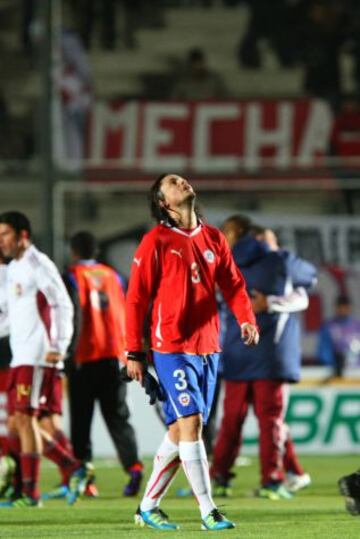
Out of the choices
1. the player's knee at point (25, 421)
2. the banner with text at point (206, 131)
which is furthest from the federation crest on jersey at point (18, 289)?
the banner with text at point (206, 131)

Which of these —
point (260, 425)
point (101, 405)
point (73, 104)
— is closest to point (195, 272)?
point (260, 425)

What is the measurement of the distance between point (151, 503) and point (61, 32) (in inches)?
568

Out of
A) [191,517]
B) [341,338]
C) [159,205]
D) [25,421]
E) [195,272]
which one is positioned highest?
[159,205]

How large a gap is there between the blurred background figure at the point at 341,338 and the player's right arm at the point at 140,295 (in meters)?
11.1

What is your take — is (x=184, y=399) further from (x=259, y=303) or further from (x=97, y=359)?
(x=97, y=359)

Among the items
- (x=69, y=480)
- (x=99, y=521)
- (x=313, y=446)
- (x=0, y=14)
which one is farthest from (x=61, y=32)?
(x=99, y=521)

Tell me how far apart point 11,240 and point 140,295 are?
2.07m

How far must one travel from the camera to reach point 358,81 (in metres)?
23.8

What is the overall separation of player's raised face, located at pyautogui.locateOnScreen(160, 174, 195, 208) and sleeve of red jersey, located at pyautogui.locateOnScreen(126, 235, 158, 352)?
0.22 meters

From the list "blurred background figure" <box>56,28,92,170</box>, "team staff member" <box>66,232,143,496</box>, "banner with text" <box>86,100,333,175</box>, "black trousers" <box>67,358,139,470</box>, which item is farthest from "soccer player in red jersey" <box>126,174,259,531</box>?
"banner with text" <box>86,100,333,175</box>

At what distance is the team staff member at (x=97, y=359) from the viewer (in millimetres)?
12547

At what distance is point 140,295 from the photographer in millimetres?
9359

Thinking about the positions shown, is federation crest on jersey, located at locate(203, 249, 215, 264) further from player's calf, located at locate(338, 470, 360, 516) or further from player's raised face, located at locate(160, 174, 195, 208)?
player's calf, located at locate(338, 470, 360, 516)

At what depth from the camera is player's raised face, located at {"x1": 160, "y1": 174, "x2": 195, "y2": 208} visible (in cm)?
938
